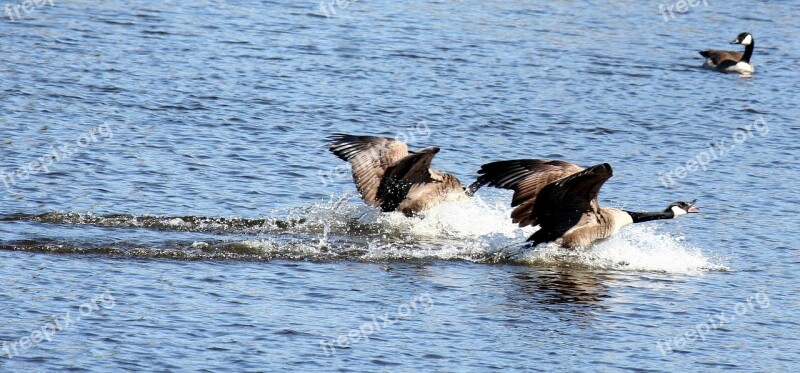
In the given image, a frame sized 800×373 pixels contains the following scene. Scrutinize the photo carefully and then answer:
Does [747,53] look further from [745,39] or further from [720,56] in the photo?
[720,56]

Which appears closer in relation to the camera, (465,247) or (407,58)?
(465,247)

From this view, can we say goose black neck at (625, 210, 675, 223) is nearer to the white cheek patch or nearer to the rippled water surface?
the white cheek patch

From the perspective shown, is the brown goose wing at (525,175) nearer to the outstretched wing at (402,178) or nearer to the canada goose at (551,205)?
the canada goose at (551,205)

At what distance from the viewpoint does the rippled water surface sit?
395 inches

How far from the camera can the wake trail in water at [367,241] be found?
1230 centimetres

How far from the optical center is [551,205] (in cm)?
1297

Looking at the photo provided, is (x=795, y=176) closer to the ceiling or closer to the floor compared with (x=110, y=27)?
closer to the floor

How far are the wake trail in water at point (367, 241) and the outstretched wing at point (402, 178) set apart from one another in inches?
8.8

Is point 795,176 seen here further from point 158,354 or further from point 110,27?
point 110,27

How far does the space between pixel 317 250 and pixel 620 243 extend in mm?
3550

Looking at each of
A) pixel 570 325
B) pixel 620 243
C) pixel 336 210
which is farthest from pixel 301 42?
pixel 570 325

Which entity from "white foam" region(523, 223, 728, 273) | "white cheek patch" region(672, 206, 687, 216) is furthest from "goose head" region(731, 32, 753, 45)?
"white cheek patch" region(672, 206, 687, 216)

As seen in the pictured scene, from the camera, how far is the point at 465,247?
44.2 feet

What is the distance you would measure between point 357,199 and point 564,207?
10.6 feet
